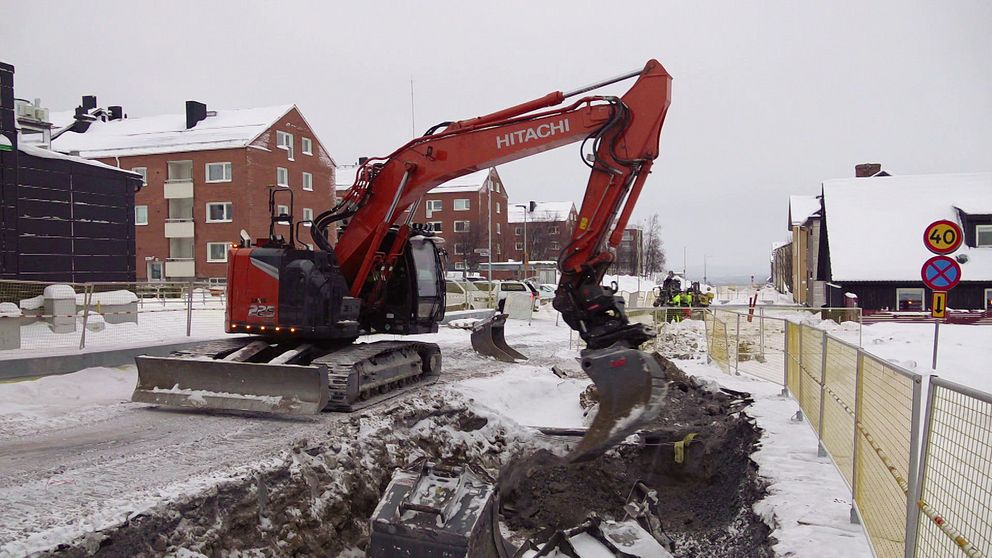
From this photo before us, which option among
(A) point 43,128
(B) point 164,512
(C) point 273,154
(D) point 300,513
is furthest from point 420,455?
(C) point 273,154

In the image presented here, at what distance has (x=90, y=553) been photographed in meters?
4.27

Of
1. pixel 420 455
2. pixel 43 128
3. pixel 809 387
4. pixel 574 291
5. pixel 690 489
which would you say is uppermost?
pixel 43 128

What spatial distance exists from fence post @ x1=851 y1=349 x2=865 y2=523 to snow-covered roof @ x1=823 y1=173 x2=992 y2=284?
2533 cm

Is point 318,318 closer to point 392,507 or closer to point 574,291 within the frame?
point 574,291

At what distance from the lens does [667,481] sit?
8.59 meters

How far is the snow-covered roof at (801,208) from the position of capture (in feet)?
149

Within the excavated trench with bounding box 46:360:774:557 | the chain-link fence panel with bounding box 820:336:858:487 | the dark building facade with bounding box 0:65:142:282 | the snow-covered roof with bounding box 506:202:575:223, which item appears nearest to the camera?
the excavated trench with bounding box 46:360:774:557

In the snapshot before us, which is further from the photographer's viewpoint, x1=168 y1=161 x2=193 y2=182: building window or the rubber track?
x1=168 y1=161 x2=193 y2=182: building window

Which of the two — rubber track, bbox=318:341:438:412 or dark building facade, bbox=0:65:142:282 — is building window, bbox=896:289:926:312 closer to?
rubber track, bbox=318:341:438:412

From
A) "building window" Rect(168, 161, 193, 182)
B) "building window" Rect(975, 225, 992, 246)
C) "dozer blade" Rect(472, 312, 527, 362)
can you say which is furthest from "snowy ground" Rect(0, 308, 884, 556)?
"building window" Rect(168, 161, 193, 182)

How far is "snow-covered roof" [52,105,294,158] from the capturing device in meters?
38.2

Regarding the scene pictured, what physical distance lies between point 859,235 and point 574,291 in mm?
27291

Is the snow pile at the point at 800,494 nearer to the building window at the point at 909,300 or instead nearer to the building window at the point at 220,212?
the building window at the point at 909,300

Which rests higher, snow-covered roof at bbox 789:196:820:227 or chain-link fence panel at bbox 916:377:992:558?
snow-covered roof at bbox 789:196:820:227
